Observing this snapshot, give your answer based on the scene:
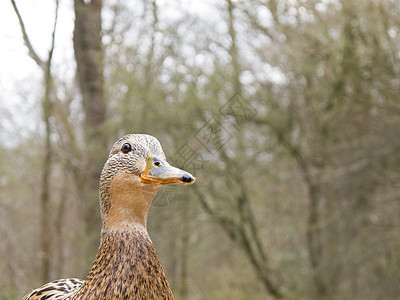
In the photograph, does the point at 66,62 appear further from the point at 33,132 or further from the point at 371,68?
the point at 371,68

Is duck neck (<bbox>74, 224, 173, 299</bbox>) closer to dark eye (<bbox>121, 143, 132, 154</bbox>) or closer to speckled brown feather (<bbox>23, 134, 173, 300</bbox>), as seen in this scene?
speckled brown feather (<bbox>23, 134, 173, 300</bbox>)

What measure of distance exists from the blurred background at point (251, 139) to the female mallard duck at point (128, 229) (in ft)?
14.1

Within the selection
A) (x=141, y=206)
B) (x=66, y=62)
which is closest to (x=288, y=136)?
(x=66, y=62)

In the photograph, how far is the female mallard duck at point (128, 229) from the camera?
2.21m

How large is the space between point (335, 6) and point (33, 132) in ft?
21.7

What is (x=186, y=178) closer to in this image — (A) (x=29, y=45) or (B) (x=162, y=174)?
(B) (x=162, y=174)

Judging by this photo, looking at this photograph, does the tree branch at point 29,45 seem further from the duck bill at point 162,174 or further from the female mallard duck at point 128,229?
the duck bill at point 162,174

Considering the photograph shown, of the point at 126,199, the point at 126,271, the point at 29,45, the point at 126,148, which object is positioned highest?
the point at 29,45

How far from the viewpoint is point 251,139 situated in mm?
10688

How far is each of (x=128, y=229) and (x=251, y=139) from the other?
855 centimetres

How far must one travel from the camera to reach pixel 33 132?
10.5 meters

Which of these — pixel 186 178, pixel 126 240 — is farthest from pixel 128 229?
pixel 186 178

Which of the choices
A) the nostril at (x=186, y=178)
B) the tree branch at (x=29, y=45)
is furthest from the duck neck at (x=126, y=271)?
the tree branch at (x=29, y=45)

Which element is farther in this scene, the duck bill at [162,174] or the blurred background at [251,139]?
the blurred background at [251,139]
